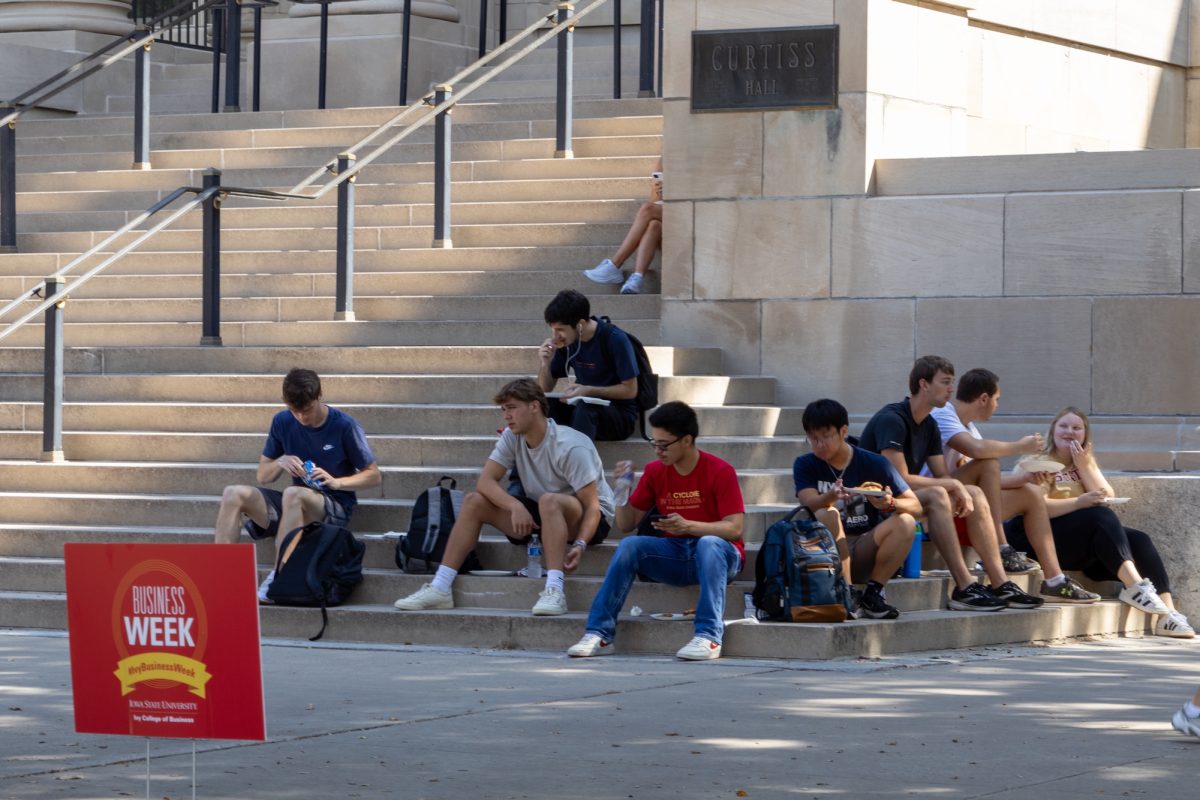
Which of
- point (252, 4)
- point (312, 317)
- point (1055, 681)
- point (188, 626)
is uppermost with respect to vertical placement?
point (252, 4)

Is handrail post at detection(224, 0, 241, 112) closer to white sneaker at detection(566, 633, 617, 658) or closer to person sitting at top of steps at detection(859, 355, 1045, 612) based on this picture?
person sitting at top of steps at detection(859, 355, 1045, 612)

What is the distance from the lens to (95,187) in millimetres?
17078

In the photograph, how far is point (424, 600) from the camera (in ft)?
35.0

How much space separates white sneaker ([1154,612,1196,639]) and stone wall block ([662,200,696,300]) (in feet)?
11.9

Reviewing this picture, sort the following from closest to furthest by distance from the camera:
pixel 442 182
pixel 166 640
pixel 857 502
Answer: pixel 166 640
pixel 857 502
pixel 442 182

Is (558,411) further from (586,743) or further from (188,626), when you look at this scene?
(188,626)

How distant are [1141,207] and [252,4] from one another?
9.30 metres

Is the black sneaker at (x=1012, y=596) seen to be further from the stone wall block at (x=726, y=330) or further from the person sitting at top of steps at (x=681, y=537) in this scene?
the stone wall block at (x=726, y=330)

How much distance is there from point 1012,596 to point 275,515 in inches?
149

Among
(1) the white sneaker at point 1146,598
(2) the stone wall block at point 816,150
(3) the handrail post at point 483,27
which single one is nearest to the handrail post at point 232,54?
(3) the handrail post at point 483,27

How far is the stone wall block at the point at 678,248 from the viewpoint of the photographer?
1367cm

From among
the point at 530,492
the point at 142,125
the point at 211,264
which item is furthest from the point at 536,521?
the point at 142,125

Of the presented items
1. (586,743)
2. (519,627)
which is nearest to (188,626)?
(586,743)

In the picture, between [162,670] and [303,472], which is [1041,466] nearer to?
[303,472]
